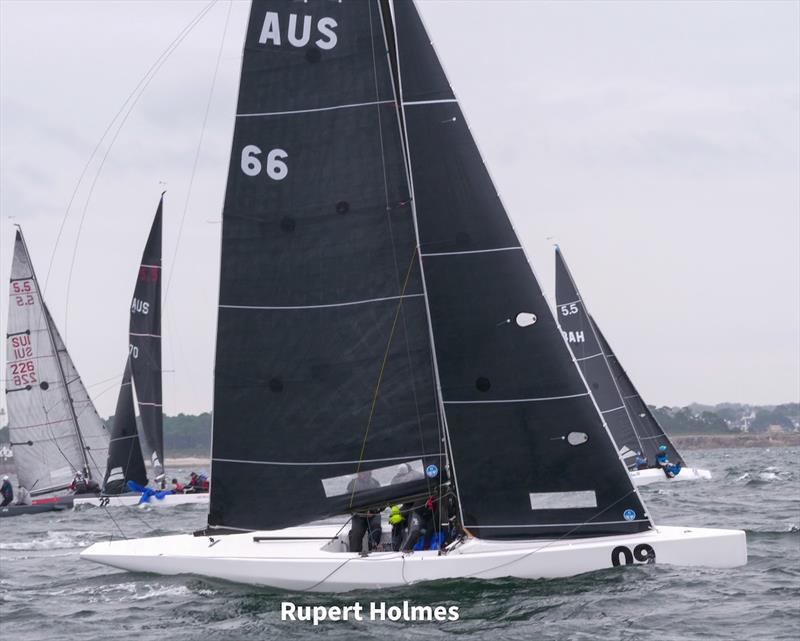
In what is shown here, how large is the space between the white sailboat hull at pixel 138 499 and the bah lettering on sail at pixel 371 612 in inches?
957

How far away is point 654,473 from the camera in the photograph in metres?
41.3

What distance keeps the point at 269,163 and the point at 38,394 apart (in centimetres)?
2782

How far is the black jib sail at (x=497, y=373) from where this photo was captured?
14742 millimetres

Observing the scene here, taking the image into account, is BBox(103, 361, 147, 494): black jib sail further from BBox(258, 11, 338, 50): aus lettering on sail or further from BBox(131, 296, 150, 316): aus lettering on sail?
BBox(258, 11, 338, 50): aus lettering on sail

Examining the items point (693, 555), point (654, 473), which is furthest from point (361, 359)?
point (654, 473)

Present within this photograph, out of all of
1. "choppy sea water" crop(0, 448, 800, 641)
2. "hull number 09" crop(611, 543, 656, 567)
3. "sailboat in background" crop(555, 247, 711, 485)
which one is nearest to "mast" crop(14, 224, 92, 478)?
"sailboat in background" crop(555, 247, 711, 485)

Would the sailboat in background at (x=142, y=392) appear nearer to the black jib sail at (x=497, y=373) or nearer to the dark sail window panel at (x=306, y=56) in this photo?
the dark sail window panel at (x=306, y=56)

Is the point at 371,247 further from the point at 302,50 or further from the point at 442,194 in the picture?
the point at 302,50

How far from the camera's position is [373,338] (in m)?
15.8

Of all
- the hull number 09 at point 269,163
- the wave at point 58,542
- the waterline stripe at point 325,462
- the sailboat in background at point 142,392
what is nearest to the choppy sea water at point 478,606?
Answer: the waterline stripe at point 325,462

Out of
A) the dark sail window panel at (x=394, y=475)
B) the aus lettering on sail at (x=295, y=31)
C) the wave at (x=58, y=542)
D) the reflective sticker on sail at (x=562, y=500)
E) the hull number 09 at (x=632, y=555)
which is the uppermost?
the aus lettering on sail at (x=295, y=31)

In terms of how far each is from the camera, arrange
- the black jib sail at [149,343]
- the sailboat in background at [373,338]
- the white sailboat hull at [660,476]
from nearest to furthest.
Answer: the sailboat in background at [373,338] < the white sailboat hull at [660,476] < the black jib sail at [149,343]

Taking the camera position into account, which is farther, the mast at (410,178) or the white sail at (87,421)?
the white sail at (87,421)

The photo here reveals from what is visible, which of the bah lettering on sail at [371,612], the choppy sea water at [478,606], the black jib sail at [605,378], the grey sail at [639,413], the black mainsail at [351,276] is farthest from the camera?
the grey sail at [639,413]
